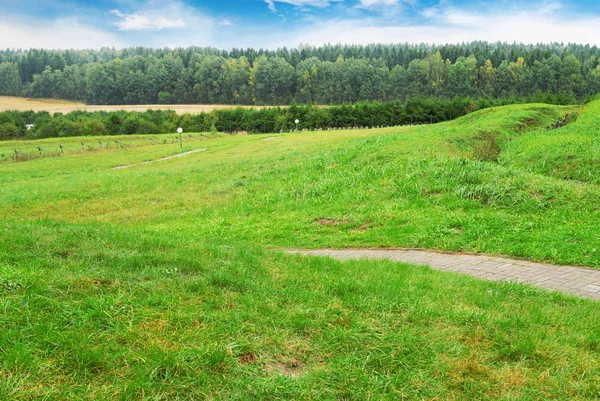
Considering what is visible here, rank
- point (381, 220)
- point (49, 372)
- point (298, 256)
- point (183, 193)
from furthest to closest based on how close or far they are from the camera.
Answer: point (183, 193) < point (381, 220) < point (298, 256) < point (49, 372)

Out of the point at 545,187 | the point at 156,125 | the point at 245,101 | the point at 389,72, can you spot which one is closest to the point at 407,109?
the point at 156,125

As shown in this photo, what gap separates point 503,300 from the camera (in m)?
5.12

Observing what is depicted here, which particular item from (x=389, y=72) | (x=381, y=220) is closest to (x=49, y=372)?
(x=381, y=220)

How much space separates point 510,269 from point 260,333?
Result: 172 inches

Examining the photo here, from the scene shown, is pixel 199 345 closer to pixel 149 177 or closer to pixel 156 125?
pixel 149 177

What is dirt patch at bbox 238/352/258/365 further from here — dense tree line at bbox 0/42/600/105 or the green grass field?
dense tree line at bbox 0/42/600/105

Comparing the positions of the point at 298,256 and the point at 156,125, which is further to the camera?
the point at 156,125

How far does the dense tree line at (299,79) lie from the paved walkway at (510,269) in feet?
365

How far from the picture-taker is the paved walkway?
6016 millimetres

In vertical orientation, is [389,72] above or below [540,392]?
above

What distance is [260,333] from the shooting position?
3846 millimetres

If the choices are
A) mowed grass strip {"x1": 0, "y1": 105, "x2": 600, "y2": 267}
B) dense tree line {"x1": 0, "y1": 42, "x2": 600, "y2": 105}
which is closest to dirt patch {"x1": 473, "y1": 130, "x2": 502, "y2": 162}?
mowed grass strip {"x1": 0, "y1": 105, "x2": 600, "y2": 267}

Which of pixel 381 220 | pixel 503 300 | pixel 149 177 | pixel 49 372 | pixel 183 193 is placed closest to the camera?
pixel 49 372

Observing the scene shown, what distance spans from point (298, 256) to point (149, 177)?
16336 mm
